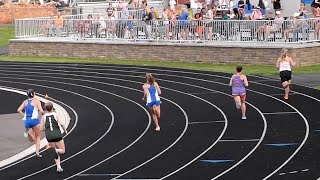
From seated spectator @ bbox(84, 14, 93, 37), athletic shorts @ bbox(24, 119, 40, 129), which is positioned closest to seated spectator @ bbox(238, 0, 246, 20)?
seated spectator @ bbox(84, 14, 93, 37)

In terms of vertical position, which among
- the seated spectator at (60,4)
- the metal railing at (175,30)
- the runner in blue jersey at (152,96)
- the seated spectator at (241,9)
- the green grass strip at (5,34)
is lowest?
the runner in blue jersey at (152,96)

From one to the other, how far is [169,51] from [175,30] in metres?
0.97

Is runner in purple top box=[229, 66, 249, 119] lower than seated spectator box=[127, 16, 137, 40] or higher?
lower

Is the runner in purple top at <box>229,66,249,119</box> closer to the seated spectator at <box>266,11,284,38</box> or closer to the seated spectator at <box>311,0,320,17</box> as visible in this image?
the seated spectator at <box>266,11,284,38</box>

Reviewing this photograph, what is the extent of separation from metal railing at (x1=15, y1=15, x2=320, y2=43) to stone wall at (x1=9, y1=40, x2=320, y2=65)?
0.43 metres

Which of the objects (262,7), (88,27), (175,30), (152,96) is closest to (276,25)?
(262,7)

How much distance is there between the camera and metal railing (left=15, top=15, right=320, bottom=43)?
33.8 meters

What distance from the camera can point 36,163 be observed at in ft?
59.9

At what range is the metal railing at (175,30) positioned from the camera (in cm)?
3381

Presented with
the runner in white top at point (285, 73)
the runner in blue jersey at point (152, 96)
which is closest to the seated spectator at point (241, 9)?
the runner in white top at point (285, 73)

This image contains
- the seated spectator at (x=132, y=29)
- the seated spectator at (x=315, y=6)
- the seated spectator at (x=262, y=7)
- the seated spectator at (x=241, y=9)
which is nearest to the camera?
the seated spectator at (x=315, y=6)

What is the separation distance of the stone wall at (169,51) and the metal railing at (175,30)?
17.1 inches

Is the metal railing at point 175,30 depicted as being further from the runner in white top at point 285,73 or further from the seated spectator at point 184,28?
the runner in white top at point 285,73

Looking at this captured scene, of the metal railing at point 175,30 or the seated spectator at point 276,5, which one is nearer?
the metal railing at point 175,30
